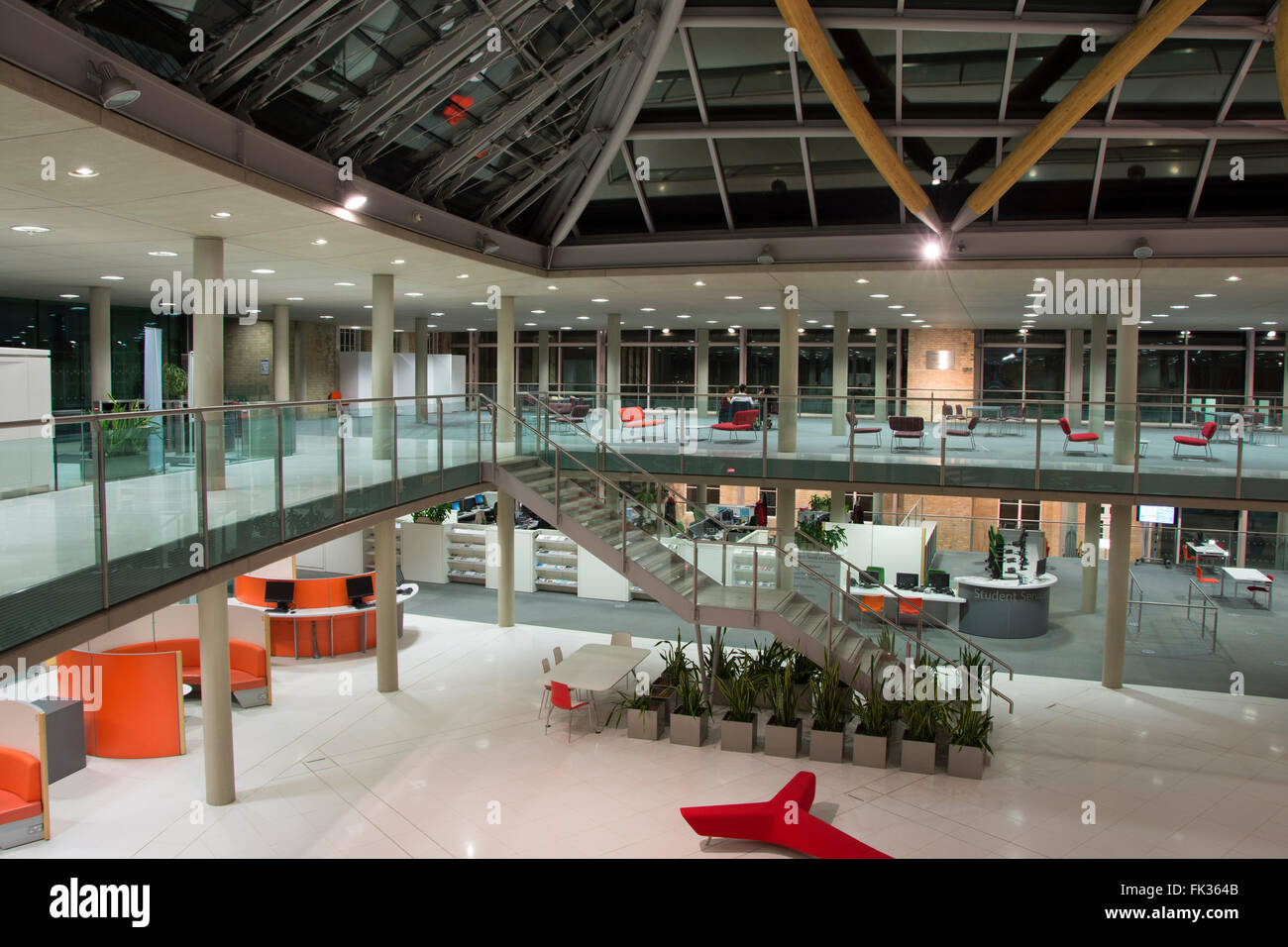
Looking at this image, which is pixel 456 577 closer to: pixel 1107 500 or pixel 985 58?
pixel 1107 500

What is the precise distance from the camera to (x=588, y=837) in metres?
8.73

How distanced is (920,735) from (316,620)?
33.1ft

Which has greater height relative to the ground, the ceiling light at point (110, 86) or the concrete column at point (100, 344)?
the ceiling light at point (110, 86)

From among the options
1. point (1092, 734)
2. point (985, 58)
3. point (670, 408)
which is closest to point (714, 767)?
point (1092, 734)

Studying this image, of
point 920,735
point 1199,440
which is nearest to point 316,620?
point 920,735

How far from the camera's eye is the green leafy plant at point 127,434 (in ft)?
20.2

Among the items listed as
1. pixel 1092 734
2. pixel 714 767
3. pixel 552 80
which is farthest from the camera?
pixel 1092 734

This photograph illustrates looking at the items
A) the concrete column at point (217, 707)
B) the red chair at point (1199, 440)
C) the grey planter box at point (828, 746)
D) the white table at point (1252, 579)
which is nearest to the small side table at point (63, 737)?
the concrete column at point (217, 707)

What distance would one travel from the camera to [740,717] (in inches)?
448

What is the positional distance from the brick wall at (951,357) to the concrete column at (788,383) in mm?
12149

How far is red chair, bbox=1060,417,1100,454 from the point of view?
13.4 metres

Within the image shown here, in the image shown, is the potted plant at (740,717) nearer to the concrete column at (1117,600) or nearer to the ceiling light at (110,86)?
the concrete column at (1117,600)

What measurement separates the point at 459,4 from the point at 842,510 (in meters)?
13.4

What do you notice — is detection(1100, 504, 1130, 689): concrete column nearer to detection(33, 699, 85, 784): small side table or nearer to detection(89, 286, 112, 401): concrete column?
detection(33, 699, 85, 784): small side table
